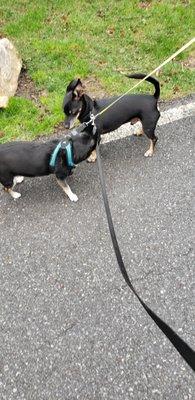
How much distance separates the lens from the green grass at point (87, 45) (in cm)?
554

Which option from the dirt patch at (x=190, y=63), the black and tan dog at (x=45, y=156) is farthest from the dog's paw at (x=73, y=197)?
the dirt patch at (x=190, y=63)

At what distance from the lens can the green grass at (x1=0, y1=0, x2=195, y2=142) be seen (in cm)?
554

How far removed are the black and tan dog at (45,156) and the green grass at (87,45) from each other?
87 centimetres

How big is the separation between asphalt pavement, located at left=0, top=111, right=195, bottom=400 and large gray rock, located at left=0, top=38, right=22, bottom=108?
1.45m

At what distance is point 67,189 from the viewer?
461 cm

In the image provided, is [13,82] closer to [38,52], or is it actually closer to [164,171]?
[38,52]

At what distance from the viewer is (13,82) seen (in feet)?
18.9

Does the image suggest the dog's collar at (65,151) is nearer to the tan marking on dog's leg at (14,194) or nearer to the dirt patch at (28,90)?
the tan marking on dog's leg at (14,194)

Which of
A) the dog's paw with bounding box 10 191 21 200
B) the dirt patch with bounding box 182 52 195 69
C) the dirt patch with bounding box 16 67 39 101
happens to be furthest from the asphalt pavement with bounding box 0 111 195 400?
the dirt patch with bounding box 16 67 39 101

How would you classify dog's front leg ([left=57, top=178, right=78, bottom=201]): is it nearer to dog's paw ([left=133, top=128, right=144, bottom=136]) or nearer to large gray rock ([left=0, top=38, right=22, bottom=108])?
dog's paw ([left=133, top=128, right=144, bottom=136])

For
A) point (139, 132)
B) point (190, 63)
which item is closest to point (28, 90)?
point (139, 132)

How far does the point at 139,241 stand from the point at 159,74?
8.10 ft

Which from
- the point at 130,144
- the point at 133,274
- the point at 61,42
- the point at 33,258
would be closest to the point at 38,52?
the point at 61,42

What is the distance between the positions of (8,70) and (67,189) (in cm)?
202
